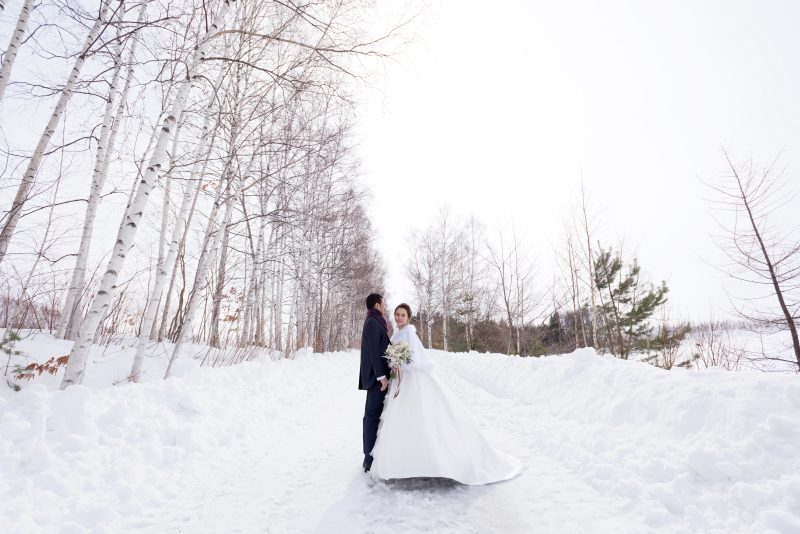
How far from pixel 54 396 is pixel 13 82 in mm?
5122

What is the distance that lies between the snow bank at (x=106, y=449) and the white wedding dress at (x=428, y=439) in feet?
6.56

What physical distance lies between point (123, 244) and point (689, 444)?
23.3 ft

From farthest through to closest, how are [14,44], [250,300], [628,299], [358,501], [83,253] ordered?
[628,299] < [250,300] < [83,253] < [14,44] < [358,501]

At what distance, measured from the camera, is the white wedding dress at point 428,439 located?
3182 millimetres

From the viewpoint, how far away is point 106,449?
124 inches

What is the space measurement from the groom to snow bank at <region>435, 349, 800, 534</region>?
2222mm

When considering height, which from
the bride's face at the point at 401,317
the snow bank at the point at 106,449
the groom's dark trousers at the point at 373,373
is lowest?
the snow bank at the point at 106,449

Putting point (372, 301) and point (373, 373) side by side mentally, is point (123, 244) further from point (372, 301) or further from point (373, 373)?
point (373, 373)

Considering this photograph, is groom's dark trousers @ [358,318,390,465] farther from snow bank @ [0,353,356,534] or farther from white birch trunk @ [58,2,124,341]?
white birch trunk @ [58,2,124,341]

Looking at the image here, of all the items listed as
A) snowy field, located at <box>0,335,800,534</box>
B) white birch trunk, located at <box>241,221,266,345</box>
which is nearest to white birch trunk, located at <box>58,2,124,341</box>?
snowy field, located at <box>0,335,800,534</box>

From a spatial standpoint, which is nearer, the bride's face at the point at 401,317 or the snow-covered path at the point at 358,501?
the snow-covered path at the point at 358,501

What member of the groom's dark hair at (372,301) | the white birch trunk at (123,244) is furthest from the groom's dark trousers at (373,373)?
the white birch trunk at (123,244)

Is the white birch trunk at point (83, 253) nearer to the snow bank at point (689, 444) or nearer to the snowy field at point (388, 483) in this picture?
the snowy field at point (388, 483)

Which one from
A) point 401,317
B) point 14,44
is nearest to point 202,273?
point 14,44
